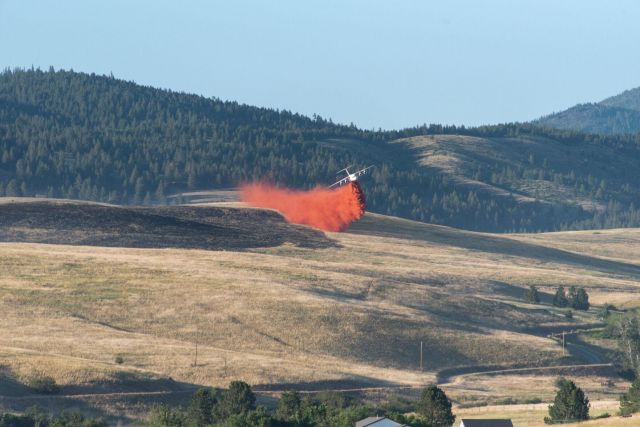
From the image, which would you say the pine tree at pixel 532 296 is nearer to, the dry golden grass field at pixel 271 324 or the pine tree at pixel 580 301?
the dry golden grass field at pixel 271 324

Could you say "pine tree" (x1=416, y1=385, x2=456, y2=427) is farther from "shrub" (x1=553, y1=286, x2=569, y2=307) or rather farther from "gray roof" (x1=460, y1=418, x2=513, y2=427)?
"shrub" (x1=553, y1=286, x2=569, y2=307)

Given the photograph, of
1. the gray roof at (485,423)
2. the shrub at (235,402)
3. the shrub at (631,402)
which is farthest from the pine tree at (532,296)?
the shrub at (235,402)

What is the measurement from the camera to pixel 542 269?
17550 cm

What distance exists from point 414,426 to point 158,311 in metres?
46.7

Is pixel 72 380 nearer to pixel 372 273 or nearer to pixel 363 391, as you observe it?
pixel 363 391

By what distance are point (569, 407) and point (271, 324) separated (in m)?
39.0

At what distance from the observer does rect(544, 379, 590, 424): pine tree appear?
8200cm

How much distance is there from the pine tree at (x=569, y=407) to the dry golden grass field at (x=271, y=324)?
7.49m

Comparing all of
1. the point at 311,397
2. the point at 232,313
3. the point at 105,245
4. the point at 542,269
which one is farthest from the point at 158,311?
the point at 542,269

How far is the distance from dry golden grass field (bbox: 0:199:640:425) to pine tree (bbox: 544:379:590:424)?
24.6ft

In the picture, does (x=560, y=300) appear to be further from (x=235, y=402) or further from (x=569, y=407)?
(x=235, y=402)

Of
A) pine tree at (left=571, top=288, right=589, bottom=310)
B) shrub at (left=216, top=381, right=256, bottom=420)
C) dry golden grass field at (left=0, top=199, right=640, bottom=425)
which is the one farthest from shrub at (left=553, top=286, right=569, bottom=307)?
shrub at (left=216, top=381, right=256, bottom=420)

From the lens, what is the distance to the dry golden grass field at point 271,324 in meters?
94.6

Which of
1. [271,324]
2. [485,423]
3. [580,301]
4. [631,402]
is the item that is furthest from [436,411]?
[580,301]
